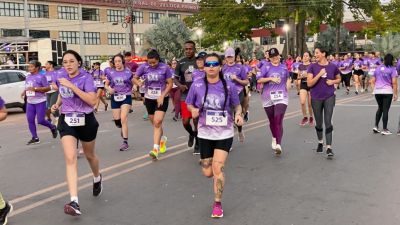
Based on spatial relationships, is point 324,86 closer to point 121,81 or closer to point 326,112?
point 326,112

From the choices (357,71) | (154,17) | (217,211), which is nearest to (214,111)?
(217,211)

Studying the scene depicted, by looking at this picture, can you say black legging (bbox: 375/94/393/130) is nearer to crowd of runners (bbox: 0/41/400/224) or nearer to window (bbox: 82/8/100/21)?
crowd of runners (bbox: 0/41/400/224)

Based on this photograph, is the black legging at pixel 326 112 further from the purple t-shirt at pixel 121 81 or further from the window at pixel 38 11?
the window at pixel 38 11

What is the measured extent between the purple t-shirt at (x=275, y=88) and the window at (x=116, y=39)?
62.8m

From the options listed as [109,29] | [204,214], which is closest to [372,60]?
[204,214]

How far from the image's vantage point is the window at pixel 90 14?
65.6 metres

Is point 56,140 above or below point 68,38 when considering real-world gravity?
below

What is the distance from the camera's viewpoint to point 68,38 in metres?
64.2

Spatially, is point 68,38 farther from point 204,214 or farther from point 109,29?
point 204,214

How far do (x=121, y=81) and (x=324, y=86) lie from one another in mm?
3697

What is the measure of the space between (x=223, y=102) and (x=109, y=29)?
65873 mm

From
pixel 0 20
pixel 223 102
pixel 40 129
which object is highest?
pixel 0 20

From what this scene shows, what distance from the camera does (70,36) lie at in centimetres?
6444

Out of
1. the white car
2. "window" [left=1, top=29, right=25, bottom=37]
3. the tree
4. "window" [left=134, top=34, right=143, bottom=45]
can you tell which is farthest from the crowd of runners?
"window" [left=134, top=34, right=143, bottom=45]
